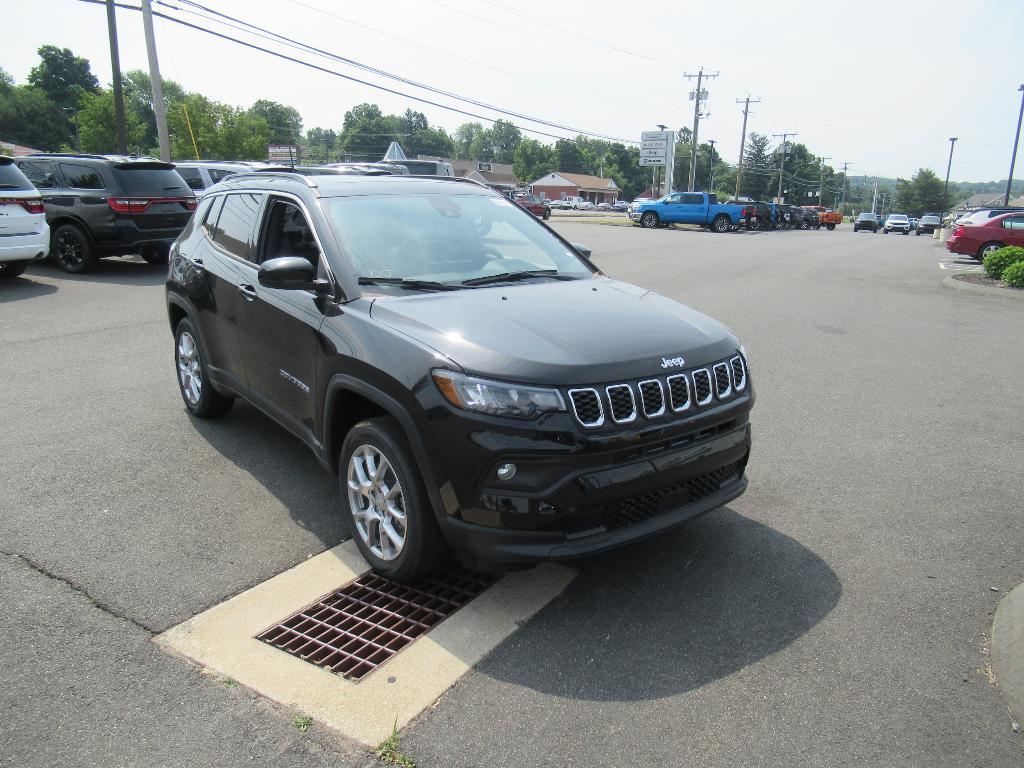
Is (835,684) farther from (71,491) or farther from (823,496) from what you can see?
(71,491)

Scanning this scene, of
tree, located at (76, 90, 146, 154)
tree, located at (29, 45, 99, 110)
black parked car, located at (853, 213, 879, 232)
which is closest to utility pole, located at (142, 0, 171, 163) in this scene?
tree, located at (76, 90, 146, 154)

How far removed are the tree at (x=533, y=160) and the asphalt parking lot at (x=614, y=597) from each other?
150215mm

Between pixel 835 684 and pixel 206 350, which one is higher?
pixel 206 350

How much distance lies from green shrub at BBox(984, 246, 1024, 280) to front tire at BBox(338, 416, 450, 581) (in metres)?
16.1

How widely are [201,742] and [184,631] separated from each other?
2.40 ft

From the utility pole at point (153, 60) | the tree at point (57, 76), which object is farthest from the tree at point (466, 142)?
the utility pole at point (153, 60)

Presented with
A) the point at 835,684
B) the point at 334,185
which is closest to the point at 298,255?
the point at 334,185

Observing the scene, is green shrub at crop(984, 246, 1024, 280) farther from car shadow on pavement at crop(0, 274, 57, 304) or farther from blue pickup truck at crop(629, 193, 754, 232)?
blue pickup truck at crop(629, 193, 754, 232)

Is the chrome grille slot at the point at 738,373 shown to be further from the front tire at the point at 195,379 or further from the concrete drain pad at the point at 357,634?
the front tire at the point at 195,379

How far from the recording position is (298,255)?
4.33 m

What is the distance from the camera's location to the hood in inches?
122

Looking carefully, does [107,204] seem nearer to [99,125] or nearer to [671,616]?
[671,616]

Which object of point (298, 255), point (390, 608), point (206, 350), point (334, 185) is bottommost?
point (390, 608)

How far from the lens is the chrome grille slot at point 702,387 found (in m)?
3.40
